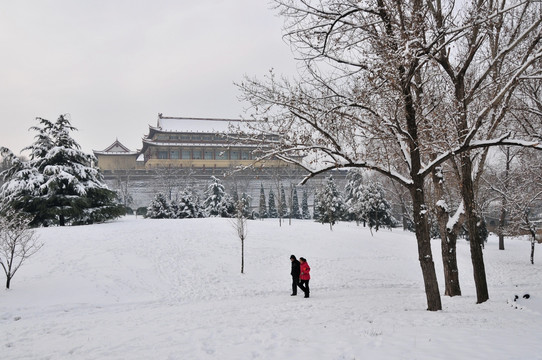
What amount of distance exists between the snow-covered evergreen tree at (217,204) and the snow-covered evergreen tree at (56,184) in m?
13.4

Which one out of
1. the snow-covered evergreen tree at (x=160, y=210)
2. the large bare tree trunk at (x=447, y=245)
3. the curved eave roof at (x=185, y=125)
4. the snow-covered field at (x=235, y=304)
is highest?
the curved eave roof at (x=185, y=125)

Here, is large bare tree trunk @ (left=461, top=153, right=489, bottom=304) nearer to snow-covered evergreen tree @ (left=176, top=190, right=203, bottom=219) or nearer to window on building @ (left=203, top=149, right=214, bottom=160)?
snow-covered evergreen tree @ (left=176, top=190, right=203, bottom=219)

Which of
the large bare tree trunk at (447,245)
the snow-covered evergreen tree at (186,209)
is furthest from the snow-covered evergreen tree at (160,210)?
the large bare tree trunk at (447,245)

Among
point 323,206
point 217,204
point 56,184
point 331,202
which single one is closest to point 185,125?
point 217,204

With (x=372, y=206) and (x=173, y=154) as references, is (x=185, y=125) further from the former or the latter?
(x=372, y=206)

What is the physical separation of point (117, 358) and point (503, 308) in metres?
7.40

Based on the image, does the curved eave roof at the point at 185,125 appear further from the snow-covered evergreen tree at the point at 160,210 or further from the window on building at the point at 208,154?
the snow-covered evergreen tree at the point at 160,210

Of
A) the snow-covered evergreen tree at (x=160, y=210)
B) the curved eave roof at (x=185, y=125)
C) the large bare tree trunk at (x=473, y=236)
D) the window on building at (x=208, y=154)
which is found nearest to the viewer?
the large bare tree trunk at (x=473, y=236)

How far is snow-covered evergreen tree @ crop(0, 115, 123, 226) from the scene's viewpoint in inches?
762

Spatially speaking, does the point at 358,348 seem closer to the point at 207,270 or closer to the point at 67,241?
the point at 207,270

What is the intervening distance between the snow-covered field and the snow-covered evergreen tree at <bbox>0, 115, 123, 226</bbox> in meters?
2.36

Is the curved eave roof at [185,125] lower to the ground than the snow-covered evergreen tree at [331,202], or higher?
higher

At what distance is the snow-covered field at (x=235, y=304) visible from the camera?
16.4 ft

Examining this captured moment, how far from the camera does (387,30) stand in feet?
21.2
